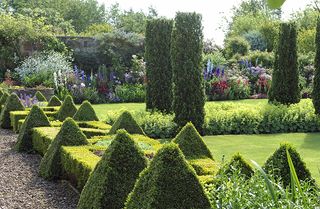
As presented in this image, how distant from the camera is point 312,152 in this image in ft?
28.6

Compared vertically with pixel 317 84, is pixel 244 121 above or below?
below

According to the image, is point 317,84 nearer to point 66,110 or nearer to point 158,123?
point 158,123

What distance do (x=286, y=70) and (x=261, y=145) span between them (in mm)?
4421

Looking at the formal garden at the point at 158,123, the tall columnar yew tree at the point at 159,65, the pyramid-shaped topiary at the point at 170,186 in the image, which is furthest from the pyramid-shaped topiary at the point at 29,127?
the pyramid-shaped topiary at the point at 170,186

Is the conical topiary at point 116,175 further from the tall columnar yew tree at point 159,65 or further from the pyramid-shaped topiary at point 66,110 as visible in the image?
the tall columnar yew tree at point 159,65

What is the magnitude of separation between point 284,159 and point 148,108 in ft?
28.2

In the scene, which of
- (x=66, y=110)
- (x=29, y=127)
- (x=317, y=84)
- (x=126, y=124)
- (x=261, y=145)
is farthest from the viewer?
(x=317, y=84)

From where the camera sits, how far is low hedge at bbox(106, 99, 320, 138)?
11.1 metres

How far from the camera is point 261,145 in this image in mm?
9555

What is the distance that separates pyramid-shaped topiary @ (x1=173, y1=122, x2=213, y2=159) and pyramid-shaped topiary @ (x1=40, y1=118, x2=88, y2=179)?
1.69m

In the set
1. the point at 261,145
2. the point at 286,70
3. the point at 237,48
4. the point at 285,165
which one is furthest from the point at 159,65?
the point at 237,48

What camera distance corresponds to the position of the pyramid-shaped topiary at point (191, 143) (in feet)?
20.8

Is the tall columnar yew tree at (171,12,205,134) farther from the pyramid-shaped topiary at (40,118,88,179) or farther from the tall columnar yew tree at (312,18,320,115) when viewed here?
the pyramid-shaped topiary at (40,118,88,179)

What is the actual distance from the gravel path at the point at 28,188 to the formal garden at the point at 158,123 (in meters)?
0.02
